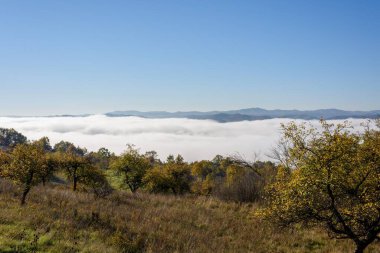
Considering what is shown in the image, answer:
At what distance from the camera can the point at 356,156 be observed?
35.1 ft

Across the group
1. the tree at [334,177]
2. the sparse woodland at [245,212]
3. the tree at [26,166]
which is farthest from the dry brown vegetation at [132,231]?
the tree at [334,177]

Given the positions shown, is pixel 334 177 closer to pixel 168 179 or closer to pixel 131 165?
pixel 131 165

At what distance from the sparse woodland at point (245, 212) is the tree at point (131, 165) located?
19.9 m

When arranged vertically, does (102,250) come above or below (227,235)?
above

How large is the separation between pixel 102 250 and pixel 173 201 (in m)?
15.9

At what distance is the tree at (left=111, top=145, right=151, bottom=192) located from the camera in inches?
1948

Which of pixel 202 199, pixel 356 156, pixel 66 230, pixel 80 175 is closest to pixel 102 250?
pixel 66 230

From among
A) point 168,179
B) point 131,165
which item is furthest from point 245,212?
point 168,179

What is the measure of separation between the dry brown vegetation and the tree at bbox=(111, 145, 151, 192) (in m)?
24.2

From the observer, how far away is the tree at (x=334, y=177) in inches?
418

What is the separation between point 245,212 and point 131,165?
90.4 feet

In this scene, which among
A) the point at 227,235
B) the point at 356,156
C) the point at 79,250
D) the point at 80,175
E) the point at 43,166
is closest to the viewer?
the point at 356,156

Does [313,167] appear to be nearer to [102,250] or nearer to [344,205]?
[344,205]

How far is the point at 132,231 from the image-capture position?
16.9 metres
